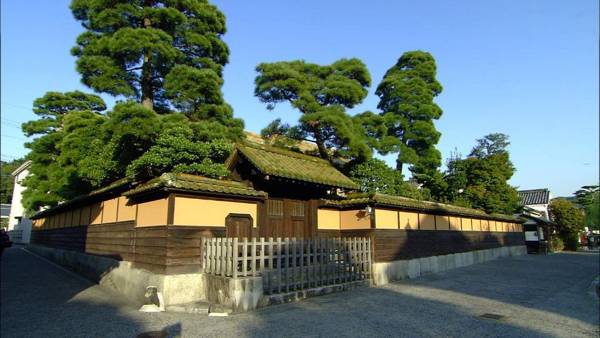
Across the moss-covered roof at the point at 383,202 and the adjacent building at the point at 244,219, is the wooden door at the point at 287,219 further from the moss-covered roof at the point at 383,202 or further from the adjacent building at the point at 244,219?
the moss-covered roof at the point at 383,202

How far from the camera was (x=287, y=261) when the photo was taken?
9461 mm

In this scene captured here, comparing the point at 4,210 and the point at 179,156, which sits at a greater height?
the point at 4,210

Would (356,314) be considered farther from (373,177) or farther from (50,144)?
(50,144)

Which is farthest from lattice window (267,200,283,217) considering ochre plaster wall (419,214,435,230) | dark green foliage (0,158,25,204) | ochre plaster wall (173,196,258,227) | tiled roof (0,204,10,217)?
dark green foliage (0,158,25,204)

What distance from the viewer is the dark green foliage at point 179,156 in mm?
12023

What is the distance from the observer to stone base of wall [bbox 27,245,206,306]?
29.1 feet

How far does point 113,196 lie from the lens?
1375 centimetres

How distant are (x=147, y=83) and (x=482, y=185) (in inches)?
911

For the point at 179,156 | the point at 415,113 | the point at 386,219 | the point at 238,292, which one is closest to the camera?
the point at 238,292

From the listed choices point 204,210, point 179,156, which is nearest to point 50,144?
point 179,156

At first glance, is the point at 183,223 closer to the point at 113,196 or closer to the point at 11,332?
the point at 11,332

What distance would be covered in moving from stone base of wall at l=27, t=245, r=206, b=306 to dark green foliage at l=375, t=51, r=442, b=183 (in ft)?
50.8

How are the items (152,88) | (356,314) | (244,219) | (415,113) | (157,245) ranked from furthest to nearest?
(415,113) → (152,88) → (244,219) → (157,245) → (356,314)

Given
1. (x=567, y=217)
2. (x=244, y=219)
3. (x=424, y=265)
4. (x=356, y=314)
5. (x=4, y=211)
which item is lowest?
(x=356, y=314)
